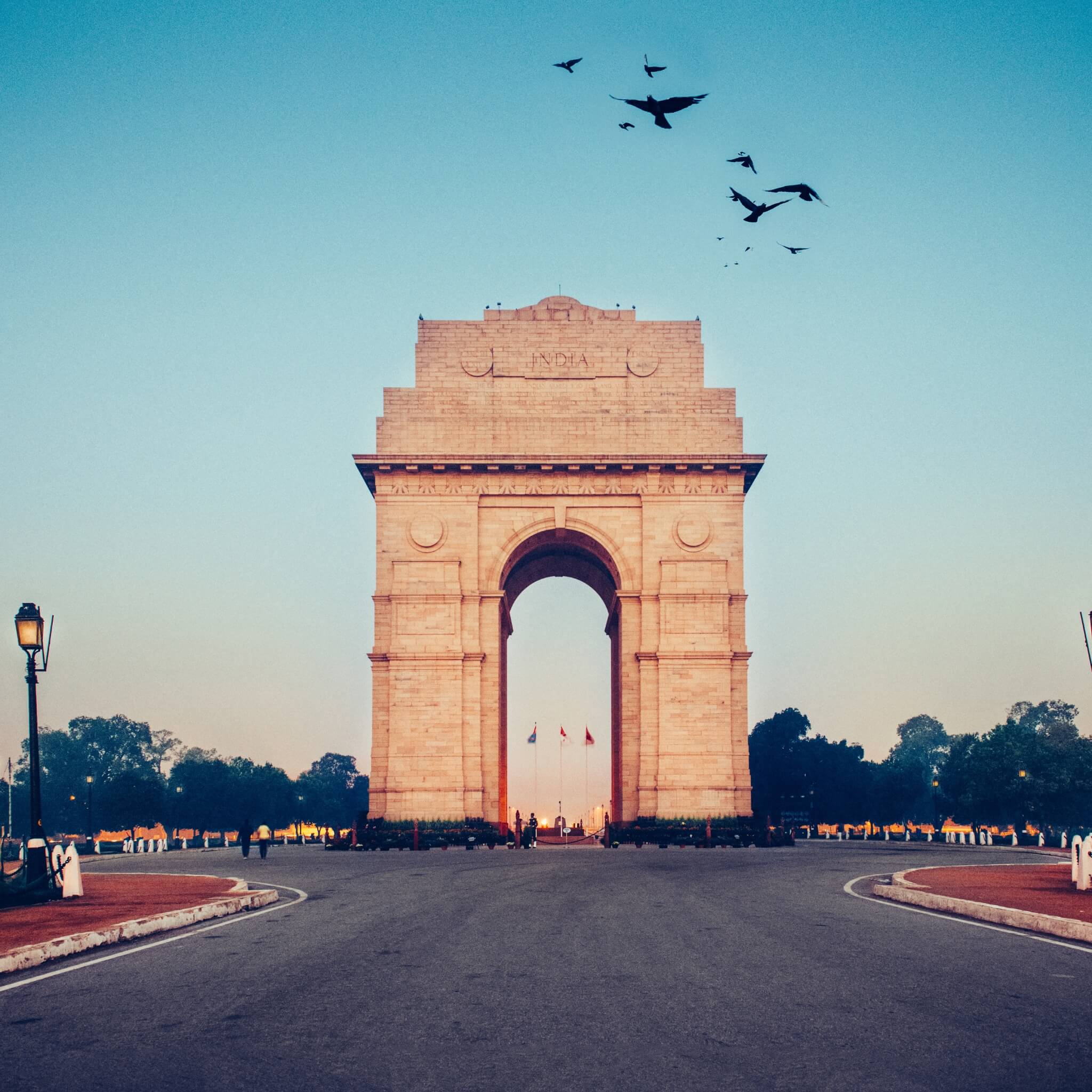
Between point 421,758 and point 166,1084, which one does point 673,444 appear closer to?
point 421,758

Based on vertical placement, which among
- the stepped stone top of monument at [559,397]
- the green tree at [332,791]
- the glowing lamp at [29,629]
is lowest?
the green tree at [332,791]

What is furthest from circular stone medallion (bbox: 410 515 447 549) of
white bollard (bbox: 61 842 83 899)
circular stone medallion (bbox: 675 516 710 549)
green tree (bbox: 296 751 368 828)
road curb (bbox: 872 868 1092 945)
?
green tree (bbox: 296 751 368 828)

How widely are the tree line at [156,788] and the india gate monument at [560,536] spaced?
1891 inches

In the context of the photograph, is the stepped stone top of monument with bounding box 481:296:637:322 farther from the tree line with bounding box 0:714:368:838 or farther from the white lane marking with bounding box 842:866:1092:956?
the tree line with bounding box 0:714:368:838

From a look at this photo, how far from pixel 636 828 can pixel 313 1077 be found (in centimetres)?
3909

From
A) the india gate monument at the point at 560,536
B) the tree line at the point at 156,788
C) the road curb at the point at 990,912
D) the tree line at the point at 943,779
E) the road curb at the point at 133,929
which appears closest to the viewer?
the road curb at the point at 133,929

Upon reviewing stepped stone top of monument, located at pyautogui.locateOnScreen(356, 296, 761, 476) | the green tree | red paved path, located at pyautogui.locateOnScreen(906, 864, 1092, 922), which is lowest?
the green tree

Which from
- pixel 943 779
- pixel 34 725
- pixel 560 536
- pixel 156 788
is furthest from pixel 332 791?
pixel 34 725

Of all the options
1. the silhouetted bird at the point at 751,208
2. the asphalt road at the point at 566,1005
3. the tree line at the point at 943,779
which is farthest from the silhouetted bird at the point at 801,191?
the tree line at the point at 943,779

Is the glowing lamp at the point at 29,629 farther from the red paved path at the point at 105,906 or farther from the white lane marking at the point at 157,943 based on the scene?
the white lane marking at the point at 157,943

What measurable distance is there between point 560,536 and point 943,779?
56051 mm

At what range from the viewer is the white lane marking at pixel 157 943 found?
11633 millimetres

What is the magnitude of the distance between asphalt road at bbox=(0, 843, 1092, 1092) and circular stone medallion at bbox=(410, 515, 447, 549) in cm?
3114

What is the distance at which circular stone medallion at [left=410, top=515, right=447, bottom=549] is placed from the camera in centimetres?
A: 4906
